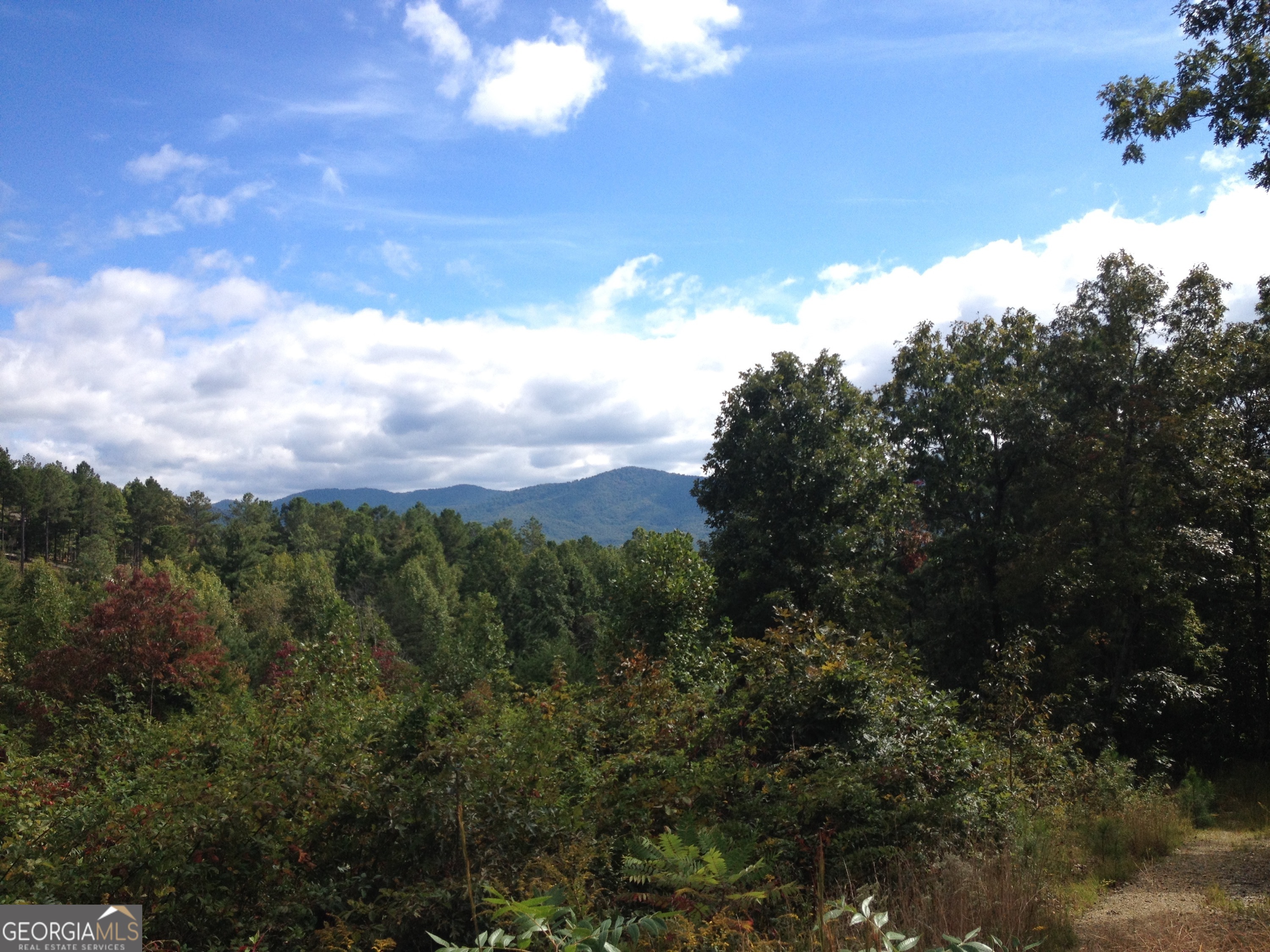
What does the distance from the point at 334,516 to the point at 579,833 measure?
10958 cm

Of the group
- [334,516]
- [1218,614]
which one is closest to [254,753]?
[1218,614]

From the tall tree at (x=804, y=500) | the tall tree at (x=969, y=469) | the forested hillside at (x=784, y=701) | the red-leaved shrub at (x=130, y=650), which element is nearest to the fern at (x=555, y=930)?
the forested hillside at (x=784, y=701)

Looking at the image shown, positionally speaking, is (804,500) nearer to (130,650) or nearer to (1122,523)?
(1122,523)

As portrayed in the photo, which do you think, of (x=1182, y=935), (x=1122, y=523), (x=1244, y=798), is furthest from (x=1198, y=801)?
(x=1182, y=935)

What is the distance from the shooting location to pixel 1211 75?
8922mm

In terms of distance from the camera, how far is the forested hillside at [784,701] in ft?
17.2

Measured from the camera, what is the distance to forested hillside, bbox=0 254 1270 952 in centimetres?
525

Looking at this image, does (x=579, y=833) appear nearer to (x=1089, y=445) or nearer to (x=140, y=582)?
(x=1089, y=445)

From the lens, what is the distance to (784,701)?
820 cm

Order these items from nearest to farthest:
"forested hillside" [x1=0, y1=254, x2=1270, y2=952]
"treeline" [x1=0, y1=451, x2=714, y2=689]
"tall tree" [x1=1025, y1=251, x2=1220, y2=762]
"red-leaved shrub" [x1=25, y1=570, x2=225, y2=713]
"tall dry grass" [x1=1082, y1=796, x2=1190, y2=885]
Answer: "forested hillside" [x1=0, y1=254, x2=1270, y2=952] < "tall dry grass" [x1=1082, y1=796, x2=1190, y2=885] < "tall tree" [x1=1025, y1=251, x2=1220, y2=762] < "treeline" [x1=0, y1=451, x2=714, y2=689] < "red-leaved shrub" [x1=25, y1=570, x2=225, y2=713]

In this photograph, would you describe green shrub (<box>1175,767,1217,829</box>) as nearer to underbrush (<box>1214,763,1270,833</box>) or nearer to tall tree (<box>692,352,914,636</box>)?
underbrush (<box>1214,763,1270,833</box>)

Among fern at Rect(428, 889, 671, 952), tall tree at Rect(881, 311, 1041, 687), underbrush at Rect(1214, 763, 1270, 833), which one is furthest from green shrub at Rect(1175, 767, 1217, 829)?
fern at Rect(428, 889, 671, 952)

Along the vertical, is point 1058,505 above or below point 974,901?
above

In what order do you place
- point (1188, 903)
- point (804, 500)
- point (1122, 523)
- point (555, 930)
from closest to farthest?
point (555, 930), point (1188, 903), point (1122, 523), point (804, 500)
